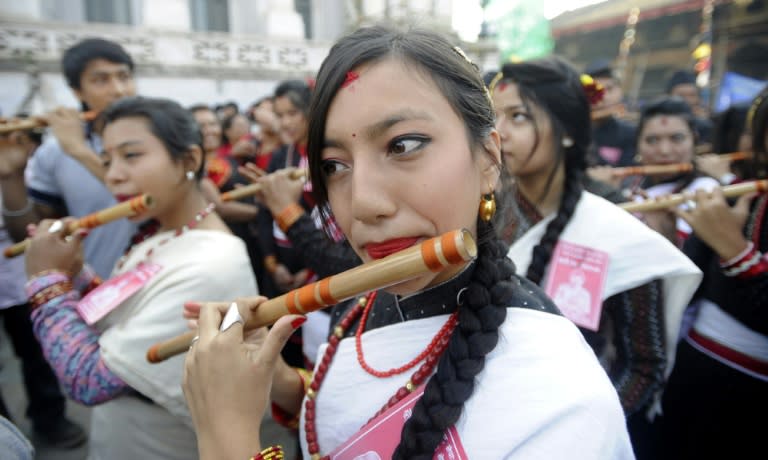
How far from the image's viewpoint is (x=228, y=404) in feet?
3.36

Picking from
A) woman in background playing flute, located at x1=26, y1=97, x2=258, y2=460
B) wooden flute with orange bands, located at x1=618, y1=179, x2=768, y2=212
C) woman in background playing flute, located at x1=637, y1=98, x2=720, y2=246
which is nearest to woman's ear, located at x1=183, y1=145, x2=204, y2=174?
woman in background playing flute, located at x1=26, y1=97, x2=258, y2=460

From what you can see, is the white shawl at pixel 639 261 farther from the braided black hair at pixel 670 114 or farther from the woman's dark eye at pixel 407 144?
the braided black hair at pixel 670 114

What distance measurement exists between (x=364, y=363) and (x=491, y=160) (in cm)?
63

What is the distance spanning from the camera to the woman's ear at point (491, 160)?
3.86 feet

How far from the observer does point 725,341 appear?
2096 millimetres

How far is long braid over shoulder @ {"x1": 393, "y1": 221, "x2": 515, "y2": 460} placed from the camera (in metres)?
0.98

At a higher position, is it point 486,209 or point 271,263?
point 486,209

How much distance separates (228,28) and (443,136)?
14.1 metres

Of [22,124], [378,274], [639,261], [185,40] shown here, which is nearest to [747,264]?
[639,261]

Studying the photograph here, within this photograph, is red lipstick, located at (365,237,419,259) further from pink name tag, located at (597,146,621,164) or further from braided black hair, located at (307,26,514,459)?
pink name tag, located at (597,146,621,164)

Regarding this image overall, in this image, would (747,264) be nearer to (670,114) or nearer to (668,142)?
(668,142)

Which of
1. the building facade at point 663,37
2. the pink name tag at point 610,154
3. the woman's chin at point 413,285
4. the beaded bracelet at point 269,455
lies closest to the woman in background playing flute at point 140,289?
the beaded bracelet at point 269,455

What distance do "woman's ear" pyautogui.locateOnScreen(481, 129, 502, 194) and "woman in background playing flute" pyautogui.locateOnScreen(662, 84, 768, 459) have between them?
1.47 metres

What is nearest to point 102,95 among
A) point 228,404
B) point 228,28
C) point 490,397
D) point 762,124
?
point 228,404
